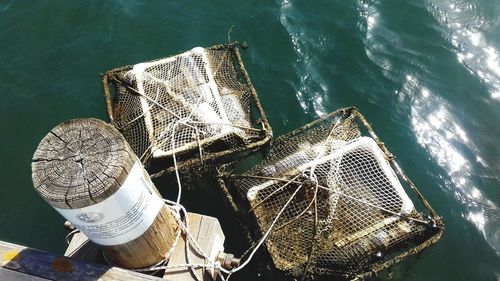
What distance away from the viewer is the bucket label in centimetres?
254

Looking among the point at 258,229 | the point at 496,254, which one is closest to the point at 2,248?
the point at 258,229

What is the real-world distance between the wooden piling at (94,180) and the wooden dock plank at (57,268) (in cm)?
31

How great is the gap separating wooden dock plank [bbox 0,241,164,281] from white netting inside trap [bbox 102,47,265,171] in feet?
6.27

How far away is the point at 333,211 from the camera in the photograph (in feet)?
15.5

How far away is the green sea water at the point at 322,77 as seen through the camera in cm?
633

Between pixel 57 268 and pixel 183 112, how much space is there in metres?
2.55

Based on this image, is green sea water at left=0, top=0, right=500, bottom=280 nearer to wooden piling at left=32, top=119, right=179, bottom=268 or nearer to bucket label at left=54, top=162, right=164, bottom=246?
bucket label at left=54, top=162, right=164, bottom=246

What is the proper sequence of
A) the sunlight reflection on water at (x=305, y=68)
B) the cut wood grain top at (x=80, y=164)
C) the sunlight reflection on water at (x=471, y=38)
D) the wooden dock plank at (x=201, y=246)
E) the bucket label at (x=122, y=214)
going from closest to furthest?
the cut wood grain top at (x=80, y=164) < the bucket label at (x=122, y=214) < the wooden dock plank at (x=201, y=246) < the sunlight reflection on water at (x=305, y=68) < the sunlight reflection on water at (x=471, y=38)

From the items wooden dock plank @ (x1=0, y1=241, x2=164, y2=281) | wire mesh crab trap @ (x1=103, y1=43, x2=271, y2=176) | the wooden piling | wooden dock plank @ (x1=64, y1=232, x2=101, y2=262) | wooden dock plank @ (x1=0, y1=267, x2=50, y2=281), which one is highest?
the wooden piling

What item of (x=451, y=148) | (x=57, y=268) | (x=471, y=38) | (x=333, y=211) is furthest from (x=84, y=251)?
(x=471, y=38)

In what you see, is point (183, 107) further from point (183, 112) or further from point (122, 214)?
point (122, 214)

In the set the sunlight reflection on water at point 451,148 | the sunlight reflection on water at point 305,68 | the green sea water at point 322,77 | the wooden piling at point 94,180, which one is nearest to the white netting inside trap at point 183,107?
the green sea water at point 322,77

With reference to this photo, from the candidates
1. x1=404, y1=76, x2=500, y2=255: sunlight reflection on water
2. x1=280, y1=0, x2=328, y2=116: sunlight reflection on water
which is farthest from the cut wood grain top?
x1=404, y1=76, x2=500, y2=255: sunlight reflection on water

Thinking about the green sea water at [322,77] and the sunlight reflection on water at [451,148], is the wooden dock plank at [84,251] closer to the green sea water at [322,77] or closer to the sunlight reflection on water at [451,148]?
the green sea water at [322,77]
